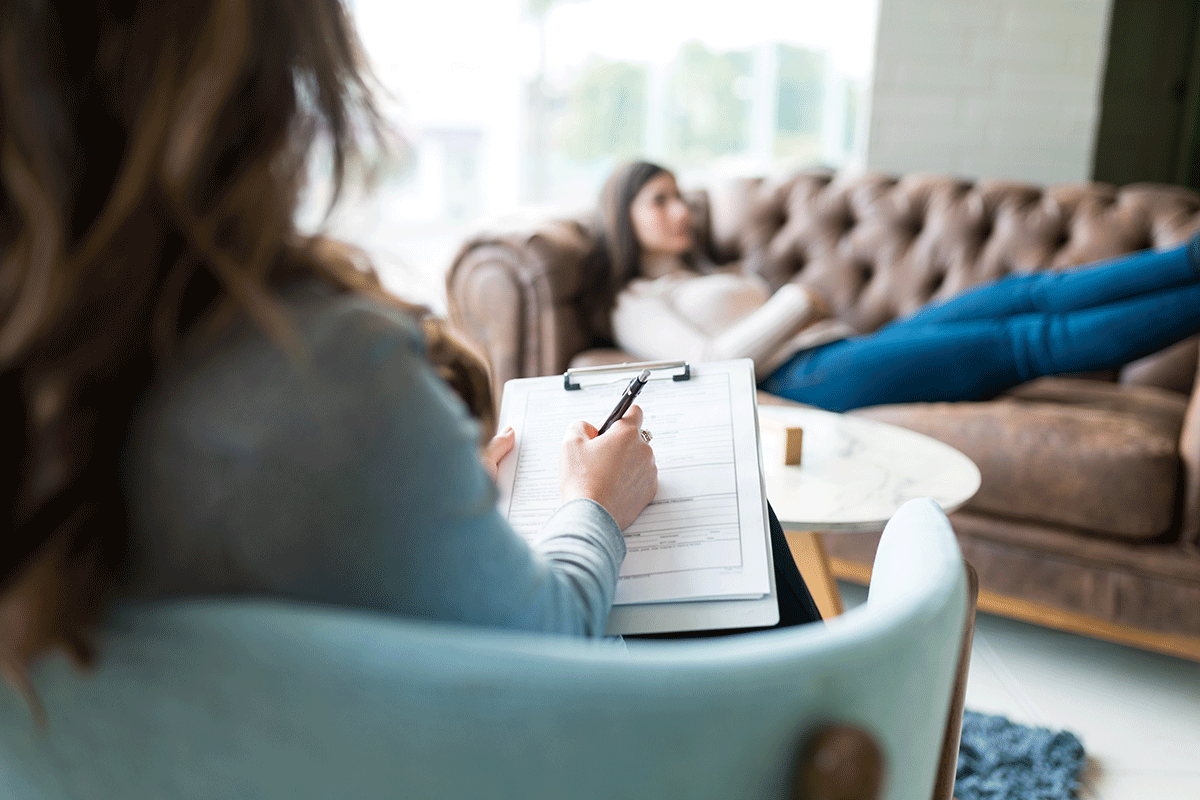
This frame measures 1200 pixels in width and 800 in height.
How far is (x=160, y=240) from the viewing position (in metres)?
0.39

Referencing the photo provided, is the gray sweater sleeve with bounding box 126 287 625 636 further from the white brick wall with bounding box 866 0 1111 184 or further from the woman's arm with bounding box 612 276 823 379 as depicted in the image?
the white brick wall with bounding box 866 0 1111 184

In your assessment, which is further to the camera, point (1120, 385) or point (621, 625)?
point (1120, 385)

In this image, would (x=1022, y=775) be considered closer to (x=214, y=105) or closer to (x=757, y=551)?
(x=757, y=551)

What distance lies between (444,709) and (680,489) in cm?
50

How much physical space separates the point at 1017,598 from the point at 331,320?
1.64m

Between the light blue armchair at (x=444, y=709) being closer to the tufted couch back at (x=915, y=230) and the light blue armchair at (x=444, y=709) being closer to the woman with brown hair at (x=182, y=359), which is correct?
the woman with brown hair at (x=182, y=359)

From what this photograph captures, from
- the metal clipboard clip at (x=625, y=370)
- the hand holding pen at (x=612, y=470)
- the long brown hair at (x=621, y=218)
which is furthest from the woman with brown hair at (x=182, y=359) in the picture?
the long brown hair at (x=621, y=218)

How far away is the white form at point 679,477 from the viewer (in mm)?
725

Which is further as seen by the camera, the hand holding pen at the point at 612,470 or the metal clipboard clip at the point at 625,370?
the metal clipboard clip at the point at 625,370

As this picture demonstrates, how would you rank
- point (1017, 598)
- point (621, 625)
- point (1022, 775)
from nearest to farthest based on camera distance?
point (621, 625), point (1022, 775), point (1017, 598)

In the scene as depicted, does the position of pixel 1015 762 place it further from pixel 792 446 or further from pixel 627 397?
pixel 627 397

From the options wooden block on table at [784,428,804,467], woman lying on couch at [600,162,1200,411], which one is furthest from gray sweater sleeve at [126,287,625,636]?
woman lying on couch at [600,162,1200,411]

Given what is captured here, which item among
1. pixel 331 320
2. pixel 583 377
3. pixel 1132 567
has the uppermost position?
pixel 331 320

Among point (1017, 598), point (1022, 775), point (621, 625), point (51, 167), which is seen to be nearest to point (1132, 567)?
point (1017, 598)
